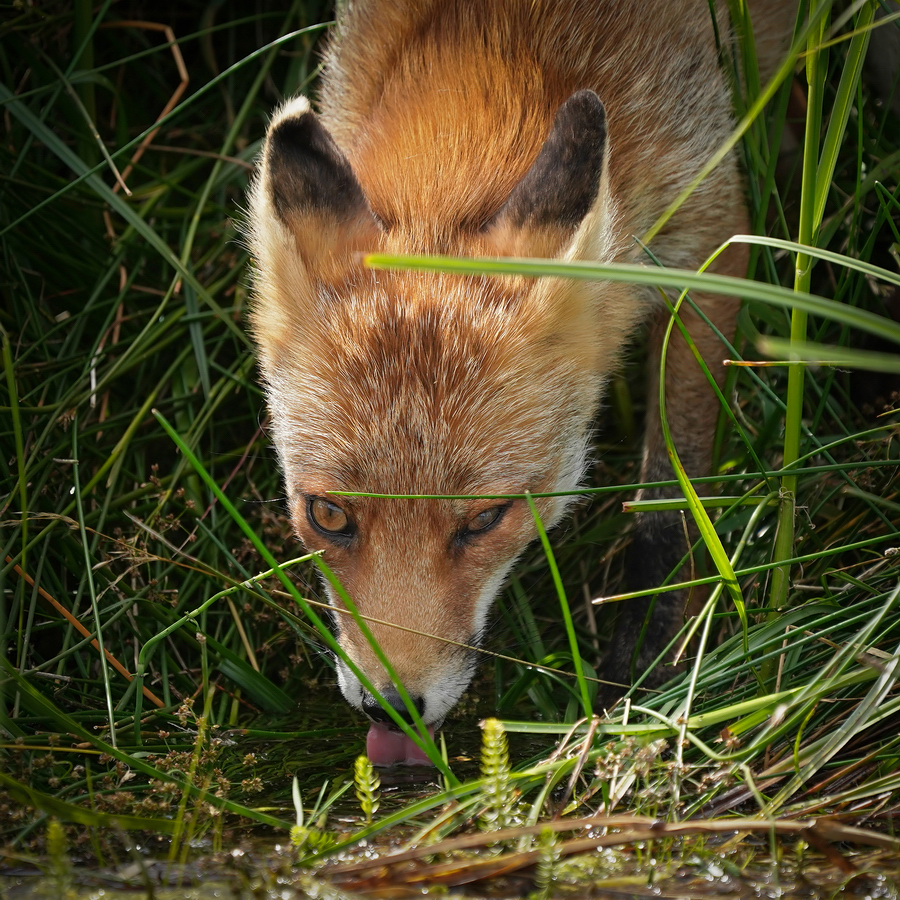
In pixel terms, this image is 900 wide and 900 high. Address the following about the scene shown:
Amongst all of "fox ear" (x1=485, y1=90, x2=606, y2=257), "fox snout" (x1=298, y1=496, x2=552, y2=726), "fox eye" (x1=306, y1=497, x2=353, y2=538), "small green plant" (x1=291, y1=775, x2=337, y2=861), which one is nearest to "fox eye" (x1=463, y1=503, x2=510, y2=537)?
"fox snout" (x1=298, y1=496, x2=552, y2=726)

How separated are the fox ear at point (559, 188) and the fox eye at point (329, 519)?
3.00 feet

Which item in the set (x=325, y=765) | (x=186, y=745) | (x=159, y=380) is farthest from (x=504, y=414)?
(x=159, y=380)

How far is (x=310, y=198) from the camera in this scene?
2752 mm

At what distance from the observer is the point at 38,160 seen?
4363 mm

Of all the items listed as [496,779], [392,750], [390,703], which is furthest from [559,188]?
[392,750]

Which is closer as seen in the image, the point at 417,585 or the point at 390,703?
the point at 390,703

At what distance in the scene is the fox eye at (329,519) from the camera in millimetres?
2664

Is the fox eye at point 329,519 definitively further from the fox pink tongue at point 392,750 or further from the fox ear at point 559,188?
the fox ear at point 559,188

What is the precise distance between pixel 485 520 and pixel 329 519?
0.46 m

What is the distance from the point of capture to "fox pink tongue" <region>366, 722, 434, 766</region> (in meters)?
2.70

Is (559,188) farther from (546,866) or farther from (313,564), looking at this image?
(546,866)

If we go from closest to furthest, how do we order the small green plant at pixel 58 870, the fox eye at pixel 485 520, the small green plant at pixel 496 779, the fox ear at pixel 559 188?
the small green plant at pixel 58 870, the small green plant at pixel 496 779, the fox ear at pixel 559 188, the fox eye at pixel 485 520

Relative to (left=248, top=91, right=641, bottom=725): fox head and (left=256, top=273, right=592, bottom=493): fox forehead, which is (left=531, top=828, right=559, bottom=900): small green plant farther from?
(left=256, top=273, right=592, bottom=493): fox forehead

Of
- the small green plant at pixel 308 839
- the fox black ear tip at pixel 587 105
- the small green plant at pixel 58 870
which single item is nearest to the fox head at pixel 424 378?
the fox black ear tip at pixel 587 105
